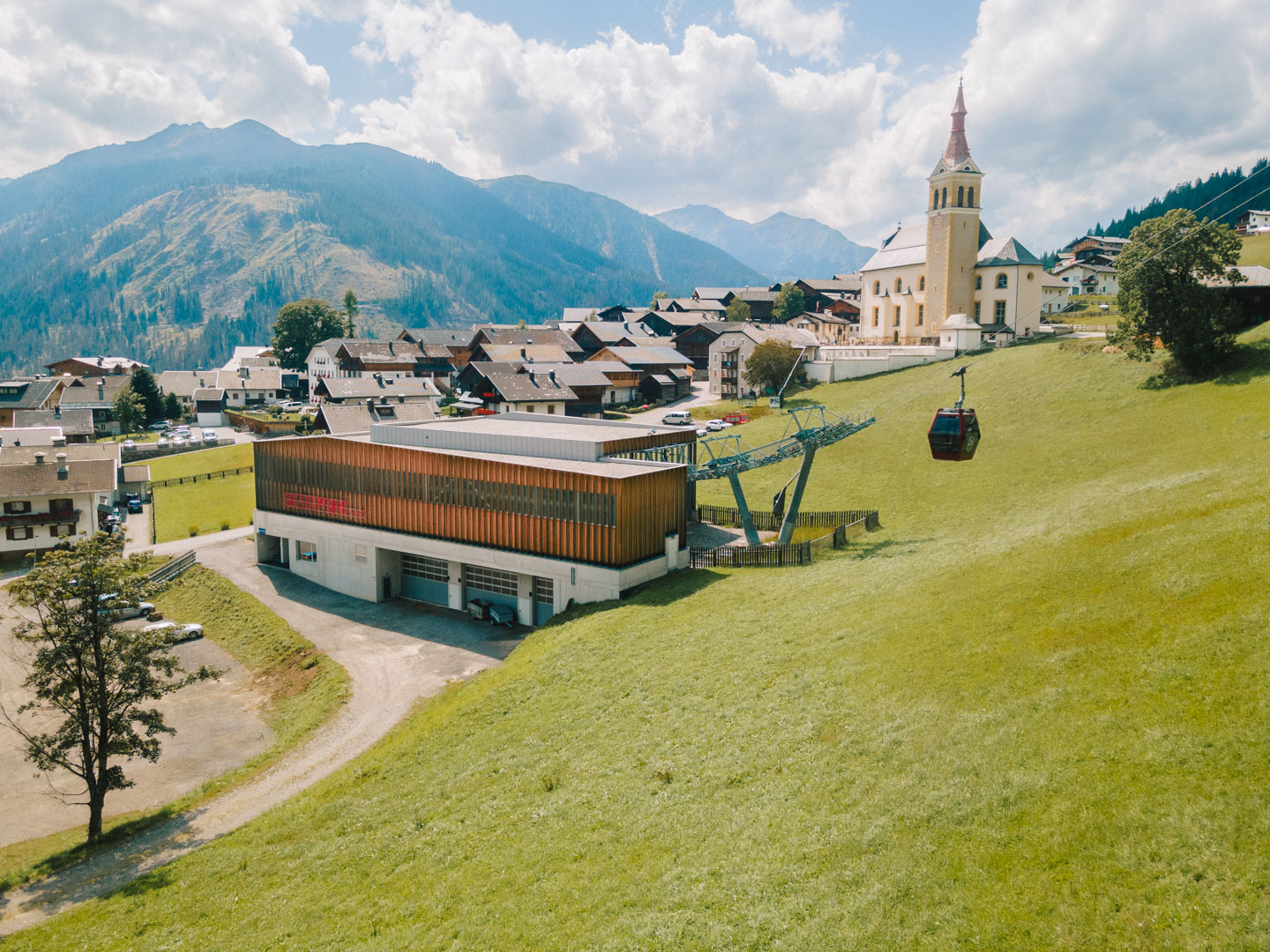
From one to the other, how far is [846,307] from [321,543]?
117 metres

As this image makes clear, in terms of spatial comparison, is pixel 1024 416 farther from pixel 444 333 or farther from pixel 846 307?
pixel 444 333

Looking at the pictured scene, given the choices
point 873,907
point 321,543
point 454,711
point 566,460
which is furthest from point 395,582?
point 873,907

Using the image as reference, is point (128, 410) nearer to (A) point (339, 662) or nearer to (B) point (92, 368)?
(B) point (92, 368)

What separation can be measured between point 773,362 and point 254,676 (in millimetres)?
64159

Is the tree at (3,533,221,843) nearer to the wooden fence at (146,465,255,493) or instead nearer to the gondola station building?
the gondola station building

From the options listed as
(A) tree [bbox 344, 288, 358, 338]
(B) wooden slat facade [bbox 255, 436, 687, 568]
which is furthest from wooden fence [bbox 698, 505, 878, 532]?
(A) tree [bbox 344, 288, 358, 338]

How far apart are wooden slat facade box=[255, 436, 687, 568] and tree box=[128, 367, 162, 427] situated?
73389 millimetres

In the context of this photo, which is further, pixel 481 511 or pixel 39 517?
pixel 39 517

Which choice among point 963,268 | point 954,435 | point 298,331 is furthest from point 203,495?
point 963,268

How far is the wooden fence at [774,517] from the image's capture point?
42750 millimetres

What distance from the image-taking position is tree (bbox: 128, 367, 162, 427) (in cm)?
10812

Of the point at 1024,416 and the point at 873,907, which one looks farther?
the point at 1024,416

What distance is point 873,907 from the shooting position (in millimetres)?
12672

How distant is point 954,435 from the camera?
96.1 feet
